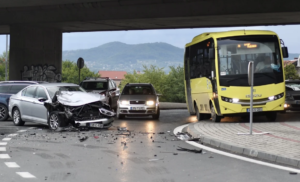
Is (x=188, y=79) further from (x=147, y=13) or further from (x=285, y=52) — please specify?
(x=147, y=13)

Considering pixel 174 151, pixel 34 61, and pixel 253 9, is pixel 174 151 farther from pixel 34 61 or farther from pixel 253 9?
pixel 34 61

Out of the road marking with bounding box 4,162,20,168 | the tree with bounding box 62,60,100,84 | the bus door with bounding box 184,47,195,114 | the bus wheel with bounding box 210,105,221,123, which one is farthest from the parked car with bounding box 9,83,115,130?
the tree with bounding box 62,60,100,84

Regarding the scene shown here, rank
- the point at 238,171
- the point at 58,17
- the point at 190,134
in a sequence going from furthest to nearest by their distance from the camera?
1. the point at 58,17
2. the point at 190,134
3. the point at 238,171

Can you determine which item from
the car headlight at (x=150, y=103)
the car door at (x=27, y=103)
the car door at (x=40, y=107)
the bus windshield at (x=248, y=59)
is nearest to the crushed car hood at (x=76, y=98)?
the car door at (x=40, y=107)

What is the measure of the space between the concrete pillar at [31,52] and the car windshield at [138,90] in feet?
32.5

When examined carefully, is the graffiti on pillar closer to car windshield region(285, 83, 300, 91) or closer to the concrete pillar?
the concrete pillar

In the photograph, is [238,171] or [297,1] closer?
[238,171]

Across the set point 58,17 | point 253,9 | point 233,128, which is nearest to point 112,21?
point 58,17

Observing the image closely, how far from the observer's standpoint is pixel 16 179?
7344 mm

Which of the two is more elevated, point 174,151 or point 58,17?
point 58,17

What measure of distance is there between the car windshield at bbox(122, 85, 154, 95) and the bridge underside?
5308 mm

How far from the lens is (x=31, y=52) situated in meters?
30.8

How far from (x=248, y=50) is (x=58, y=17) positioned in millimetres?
14483

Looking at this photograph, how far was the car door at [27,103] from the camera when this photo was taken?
17156 mm
